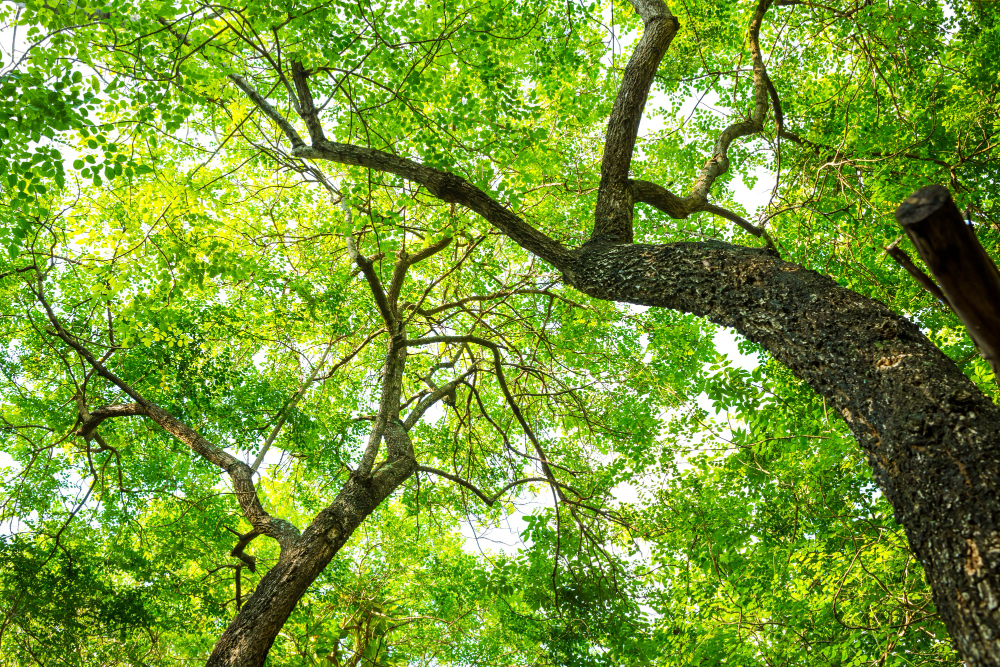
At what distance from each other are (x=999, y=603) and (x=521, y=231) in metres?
2.83

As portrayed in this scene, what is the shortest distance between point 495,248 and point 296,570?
13.7ft

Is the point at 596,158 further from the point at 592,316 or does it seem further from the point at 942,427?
the point at 942,427

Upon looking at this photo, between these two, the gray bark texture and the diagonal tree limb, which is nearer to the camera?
the gray bark texture

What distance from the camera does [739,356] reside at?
692 cm

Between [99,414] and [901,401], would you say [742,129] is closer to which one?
[901,401]

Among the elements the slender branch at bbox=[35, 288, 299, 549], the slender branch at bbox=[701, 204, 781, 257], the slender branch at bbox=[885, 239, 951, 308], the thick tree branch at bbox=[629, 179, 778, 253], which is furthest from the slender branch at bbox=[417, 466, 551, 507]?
the slender branch at bbox=[885, 239, 951, 308]

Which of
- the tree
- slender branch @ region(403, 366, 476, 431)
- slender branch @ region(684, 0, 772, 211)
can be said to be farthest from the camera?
slender branch @ region(403, 366, 476, 431)

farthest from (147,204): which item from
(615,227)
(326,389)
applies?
(615,227)

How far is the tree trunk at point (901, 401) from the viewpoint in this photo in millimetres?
1515

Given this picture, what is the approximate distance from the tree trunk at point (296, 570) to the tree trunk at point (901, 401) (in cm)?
312

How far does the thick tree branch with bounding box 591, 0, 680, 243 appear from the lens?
3.64 metres

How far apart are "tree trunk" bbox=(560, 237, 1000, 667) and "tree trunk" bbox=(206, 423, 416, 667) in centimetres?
312

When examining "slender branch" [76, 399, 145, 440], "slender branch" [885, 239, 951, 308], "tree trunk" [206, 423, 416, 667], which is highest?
"slender branch" [76, 399, 145, 440]

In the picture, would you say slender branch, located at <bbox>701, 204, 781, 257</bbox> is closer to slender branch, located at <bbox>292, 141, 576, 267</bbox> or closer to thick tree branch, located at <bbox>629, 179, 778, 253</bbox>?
thick tree branch, located at <bbox>629, 179, 778, 253</bbox>
